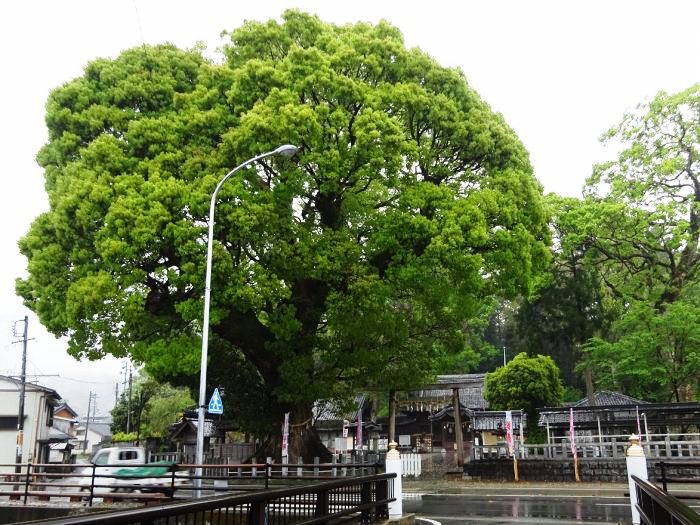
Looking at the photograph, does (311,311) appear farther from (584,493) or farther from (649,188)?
(649,188)

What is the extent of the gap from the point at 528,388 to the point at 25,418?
3337cm

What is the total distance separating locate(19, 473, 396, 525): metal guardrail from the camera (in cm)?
391

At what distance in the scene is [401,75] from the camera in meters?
19.0

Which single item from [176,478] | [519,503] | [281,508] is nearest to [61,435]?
[176,478]

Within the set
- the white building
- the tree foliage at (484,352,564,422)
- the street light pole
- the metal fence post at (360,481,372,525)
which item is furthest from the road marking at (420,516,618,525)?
the white building

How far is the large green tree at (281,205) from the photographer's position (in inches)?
645

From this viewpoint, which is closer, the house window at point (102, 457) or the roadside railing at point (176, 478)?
the roadside railing at point (176, 478)

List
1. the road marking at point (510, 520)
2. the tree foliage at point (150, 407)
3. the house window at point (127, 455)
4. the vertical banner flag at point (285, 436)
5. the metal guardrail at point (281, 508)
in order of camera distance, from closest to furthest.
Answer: the metal guardrail at point (281, 508), the road marking at point (510, 520), the vertical banner flag at point (285, 436), the house window at point (127, 455), the tree foliage at point (150, 407)

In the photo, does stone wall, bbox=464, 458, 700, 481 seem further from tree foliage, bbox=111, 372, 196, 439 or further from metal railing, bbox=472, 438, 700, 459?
tree foliage, bbox=111, 372, 196, 439

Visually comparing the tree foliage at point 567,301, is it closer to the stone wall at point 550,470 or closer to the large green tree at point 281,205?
the stone wall at point 550,470

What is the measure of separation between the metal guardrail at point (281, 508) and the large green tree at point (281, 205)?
821 centimetres

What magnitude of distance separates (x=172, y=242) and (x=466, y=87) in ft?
35.3

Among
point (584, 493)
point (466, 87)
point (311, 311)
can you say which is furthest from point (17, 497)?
point (466, 87)

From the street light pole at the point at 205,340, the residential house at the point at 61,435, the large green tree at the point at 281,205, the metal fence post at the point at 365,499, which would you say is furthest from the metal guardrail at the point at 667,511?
the residential house at the point at 61,435
